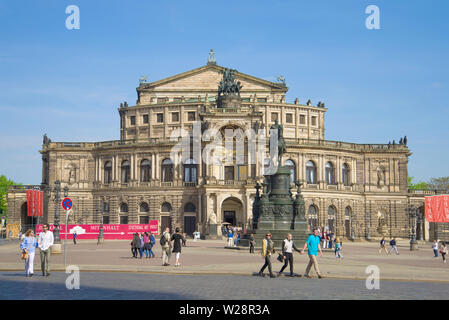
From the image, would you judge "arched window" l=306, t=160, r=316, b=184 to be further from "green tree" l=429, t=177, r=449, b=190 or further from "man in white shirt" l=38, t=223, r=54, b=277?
"man in white shirt" l=38, t=223, r=54, b=277

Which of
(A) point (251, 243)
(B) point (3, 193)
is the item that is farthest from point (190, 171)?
(B) point (3, 193)

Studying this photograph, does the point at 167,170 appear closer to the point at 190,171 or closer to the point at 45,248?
the point at 190,171

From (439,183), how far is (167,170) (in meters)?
65.5

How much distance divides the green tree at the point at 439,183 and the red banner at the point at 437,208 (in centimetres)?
3882

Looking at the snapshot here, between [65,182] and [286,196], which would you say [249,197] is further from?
[286,196]

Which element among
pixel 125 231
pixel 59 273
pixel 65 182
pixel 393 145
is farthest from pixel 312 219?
pixel 59 273

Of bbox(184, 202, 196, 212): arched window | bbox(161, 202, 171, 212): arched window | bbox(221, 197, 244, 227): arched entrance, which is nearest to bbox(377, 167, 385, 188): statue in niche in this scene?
bbox(221, 197, 244, 227): arched entrance

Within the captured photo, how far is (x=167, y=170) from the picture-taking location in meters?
82.9

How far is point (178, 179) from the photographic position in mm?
81000

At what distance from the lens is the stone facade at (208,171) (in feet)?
254

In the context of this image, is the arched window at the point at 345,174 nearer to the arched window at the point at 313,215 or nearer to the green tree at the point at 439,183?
the arched window at the point at 313,215

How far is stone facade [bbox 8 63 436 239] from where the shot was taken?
7756cm

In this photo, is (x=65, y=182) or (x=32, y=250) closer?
(x=32, y=250)
